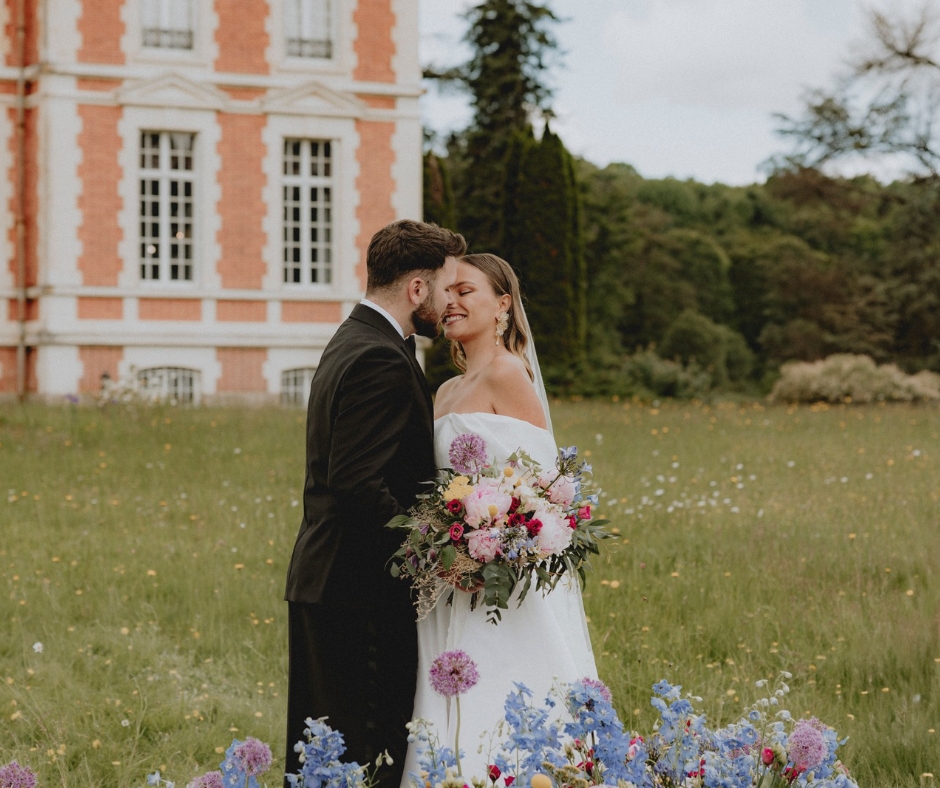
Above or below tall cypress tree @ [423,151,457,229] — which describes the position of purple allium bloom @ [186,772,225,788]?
below

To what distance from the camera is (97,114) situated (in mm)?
17406

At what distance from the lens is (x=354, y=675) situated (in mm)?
3400

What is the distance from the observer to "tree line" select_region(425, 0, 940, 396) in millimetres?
22266

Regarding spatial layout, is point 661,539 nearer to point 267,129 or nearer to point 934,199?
point 267,129

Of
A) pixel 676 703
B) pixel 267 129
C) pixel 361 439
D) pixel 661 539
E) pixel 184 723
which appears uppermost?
pixel 267 129

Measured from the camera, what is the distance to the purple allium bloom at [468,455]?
10.8ft

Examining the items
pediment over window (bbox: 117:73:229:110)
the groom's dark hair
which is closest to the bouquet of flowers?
the groom's dark hair

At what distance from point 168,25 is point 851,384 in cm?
1376

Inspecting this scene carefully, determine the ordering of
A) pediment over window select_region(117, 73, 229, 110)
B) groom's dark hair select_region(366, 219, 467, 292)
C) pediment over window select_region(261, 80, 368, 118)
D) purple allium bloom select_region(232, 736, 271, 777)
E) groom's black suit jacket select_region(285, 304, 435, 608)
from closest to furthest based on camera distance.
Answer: purple allium bloom select_region(232, 736, 271, 777)
groom's black suit jacket select_region(285, 304, 435, 608)
groom's dark hair select_region(366, 219, 467, 292)
pediment over window select_region(117, 73, 229, 110)
pediment over window select_region(261, 80, 368, 118)

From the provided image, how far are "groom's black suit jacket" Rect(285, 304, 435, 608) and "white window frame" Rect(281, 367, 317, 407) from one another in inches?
594

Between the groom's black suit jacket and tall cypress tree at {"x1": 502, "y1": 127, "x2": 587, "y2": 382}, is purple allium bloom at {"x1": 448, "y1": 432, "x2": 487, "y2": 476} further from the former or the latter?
tall cypress tree at {"x1": 502, "y1": 127, "x2": 587, "y2": 382}

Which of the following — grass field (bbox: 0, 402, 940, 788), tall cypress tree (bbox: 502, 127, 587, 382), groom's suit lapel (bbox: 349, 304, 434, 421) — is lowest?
grass field (bbox: 0, 402, 940, 788)

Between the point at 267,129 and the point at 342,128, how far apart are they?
50.9 inches

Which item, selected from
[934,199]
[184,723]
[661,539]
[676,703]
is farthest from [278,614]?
[934,199]
